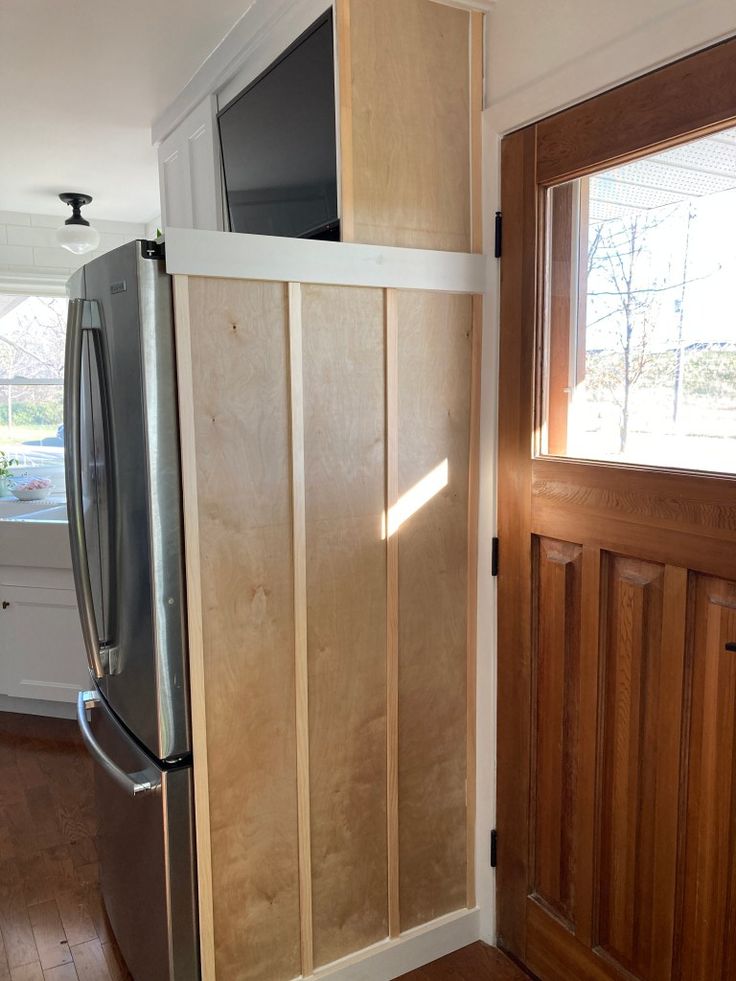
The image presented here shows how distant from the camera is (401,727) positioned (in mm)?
1910

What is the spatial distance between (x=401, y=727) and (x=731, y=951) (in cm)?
80

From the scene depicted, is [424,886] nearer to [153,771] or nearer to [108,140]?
[153,771]

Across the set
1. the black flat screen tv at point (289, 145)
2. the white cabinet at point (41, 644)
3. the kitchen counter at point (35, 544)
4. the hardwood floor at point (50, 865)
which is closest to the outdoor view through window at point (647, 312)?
the black flat screen tv at point (289, 145)

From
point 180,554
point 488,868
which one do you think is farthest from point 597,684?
point 180,554

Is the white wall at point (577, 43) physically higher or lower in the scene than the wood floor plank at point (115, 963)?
higher

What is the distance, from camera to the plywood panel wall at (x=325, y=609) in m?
1.63

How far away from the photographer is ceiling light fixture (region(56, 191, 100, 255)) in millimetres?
3434

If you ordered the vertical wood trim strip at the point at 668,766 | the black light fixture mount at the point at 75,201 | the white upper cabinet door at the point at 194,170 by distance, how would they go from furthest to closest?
the black light fixture mount at the point at 75,201, the white upper cabinet door at the point at 194,170, the vertical wood trim strip at the point at 668,766

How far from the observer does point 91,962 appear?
2.02 m

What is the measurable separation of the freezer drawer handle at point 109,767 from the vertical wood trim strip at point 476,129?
1417mm

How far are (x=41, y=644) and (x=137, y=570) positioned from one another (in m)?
2.04

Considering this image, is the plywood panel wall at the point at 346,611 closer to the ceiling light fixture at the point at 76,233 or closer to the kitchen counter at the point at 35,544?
the kitchen counter at the point at 35,544

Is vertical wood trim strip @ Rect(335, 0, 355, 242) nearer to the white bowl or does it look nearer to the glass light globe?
the glass light globe

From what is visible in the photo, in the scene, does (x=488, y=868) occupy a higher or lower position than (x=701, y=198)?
lower
